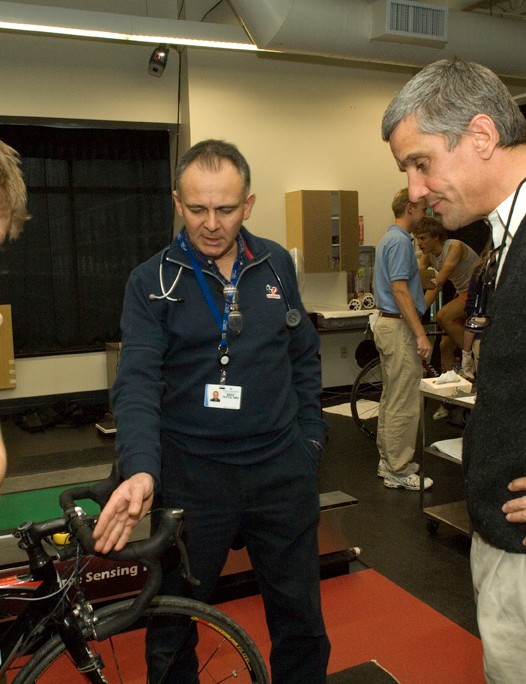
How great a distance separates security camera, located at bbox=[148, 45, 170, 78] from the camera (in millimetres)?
6027

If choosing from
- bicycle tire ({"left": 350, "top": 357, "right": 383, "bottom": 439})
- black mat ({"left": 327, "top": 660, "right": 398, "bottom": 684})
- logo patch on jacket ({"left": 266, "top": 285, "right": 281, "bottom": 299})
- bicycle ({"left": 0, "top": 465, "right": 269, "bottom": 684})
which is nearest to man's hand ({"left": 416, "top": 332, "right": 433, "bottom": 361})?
bicycle tire ({"left": 350, "top": 357, "right": 383, "bottom": 439})

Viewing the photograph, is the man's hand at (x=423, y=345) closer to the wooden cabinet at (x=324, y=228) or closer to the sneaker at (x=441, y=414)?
the sneaker at (x=441, y=414)

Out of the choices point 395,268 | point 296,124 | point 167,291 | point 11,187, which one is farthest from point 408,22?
point 11,187

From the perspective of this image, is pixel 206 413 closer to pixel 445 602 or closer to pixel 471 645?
pixel 471 645

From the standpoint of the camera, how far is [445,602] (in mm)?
2828

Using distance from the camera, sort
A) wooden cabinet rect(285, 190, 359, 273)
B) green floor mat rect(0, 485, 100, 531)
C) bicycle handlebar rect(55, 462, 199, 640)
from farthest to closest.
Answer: wooden cabinet rect(285, 190, 359, 273), green floor mat rect(0, 485, 100, 531), bicycle handlebar rect(55, 462, 199, 640)

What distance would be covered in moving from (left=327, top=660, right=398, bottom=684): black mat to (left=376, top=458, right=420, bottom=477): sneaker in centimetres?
196

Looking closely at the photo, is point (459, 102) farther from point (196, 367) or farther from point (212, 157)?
point (196, 367)

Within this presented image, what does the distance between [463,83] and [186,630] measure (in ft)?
4.54

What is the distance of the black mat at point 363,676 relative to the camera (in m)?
2.26

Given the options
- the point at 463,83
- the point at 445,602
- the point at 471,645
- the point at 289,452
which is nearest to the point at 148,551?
the point at 289,452

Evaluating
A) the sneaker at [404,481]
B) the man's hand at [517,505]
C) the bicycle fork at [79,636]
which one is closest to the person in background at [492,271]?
the man's hand at [517,505]

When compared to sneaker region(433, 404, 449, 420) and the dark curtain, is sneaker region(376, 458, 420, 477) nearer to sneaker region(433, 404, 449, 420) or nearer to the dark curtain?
sneaker region(433, 404, 449, 420)

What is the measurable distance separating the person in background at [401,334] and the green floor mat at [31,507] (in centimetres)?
188
